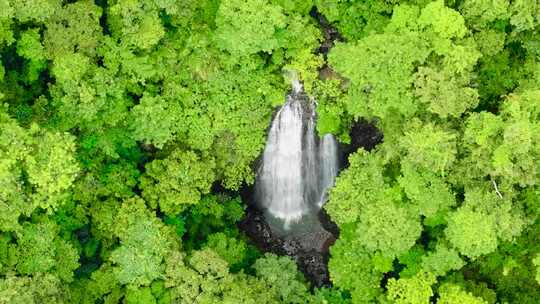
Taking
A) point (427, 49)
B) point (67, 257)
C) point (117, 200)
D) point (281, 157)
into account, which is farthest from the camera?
point (281, 157)

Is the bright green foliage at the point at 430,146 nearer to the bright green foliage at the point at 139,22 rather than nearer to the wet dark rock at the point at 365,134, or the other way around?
the wet dark rock at the point at 365,134

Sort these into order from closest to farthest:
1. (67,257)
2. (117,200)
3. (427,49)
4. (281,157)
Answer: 1. (427,49)
2. (67,257)
3. (117,200)
4. (281,157)

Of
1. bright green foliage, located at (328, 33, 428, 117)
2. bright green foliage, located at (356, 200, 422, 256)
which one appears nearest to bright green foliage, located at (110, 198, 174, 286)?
bright green foliage, located at (356, 200, 422, 256)

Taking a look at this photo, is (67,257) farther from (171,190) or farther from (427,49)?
(427,49)

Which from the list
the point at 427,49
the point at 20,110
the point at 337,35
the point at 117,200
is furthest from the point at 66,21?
the point at 427,49

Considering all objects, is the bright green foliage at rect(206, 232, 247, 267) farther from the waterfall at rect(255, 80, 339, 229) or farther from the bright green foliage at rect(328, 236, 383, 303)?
the waterfall at rect(255, 80, 339, 229)

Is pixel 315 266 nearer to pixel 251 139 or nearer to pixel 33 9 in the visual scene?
pixel 251 139

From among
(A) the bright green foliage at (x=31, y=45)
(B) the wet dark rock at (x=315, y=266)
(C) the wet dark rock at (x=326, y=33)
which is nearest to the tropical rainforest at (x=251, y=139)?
(A) the bright green foliage at (x=31, y=45)
